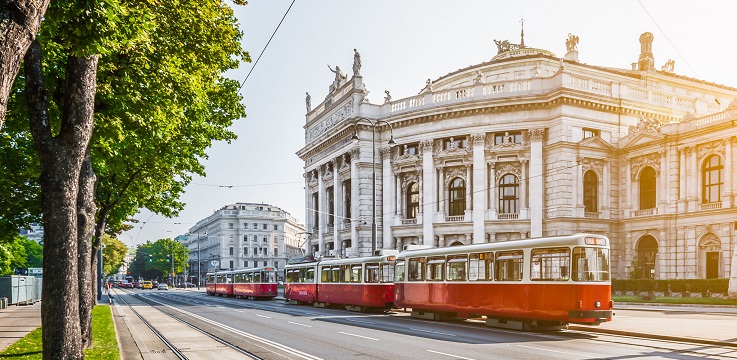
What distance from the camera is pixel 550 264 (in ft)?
70.0

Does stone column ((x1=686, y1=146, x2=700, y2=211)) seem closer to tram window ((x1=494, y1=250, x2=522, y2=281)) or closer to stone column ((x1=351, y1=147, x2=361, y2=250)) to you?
tram window ((x1=494, y1=250, x2=522, y2=281))

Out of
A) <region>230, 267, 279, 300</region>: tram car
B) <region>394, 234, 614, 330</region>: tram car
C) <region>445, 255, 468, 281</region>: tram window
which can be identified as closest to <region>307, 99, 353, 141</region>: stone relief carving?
<region>230, 267, 279, 300</region>: tram car

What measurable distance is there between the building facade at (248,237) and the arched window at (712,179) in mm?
96053

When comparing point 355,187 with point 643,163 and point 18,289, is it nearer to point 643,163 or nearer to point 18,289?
point 643,163

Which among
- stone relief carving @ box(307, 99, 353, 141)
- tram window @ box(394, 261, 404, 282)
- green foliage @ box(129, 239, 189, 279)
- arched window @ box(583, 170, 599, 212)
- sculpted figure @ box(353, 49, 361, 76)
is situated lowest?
green foliage @ box(129, 239, 189, 279)

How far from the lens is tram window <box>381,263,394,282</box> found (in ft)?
109

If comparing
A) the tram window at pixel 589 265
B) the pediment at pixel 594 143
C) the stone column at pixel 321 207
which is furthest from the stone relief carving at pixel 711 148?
the stone column at pixel 321 207

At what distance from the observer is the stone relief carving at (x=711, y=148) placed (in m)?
41.3

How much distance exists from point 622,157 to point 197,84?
41.2 meters

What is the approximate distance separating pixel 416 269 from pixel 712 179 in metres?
24.5

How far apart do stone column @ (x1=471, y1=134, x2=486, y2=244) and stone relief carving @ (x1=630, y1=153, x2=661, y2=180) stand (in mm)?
11289

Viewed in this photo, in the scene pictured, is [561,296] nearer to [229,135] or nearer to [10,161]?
[229,135]

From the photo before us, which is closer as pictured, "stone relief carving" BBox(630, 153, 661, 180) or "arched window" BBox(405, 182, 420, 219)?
"stone relief carving" BBox(630, 153, 661, 180)

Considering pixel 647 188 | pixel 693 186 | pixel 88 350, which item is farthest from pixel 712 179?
pixel 88 350
